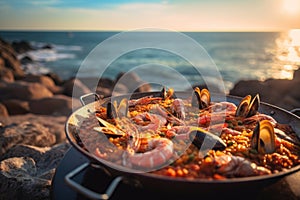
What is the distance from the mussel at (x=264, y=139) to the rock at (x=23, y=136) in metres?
3.94

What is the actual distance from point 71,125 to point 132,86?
12.4 m

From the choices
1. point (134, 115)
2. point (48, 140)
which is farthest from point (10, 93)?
point (134, 115)

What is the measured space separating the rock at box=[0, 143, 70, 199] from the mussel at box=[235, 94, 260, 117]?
251 centimetres

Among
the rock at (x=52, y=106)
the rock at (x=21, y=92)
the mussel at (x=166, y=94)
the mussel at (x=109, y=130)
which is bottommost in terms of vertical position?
the rock at (x=52, y=106)

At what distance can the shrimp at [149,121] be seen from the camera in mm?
2668

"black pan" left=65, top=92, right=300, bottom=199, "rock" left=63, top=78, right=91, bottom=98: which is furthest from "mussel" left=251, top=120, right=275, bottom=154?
"rock" left=63, top=78, right=91, bottom=98

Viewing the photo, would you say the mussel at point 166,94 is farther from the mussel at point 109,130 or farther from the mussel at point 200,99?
the mussel at point 109,130

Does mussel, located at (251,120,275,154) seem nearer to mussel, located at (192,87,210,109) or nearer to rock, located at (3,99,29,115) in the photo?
mussel, located at (192,87,210,109)

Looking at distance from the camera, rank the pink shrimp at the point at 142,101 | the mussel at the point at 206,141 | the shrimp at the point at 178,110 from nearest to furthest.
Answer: the mussel at the point at 206,141 → the shrimp at the point at 178,110 → the pink shrimp at the point at 142,101

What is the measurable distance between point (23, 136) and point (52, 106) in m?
4.67

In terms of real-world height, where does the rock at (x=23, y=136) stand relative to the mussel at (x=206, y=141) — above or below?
below

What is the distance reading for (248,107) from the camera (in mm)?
3039

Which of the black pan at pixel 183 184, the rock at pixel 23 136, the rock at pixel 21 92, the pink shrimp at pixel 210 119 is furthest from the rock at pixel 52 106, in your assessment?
the black pan at pixel 183 184

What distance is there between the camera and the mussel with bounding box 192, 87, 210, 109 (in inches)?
129
